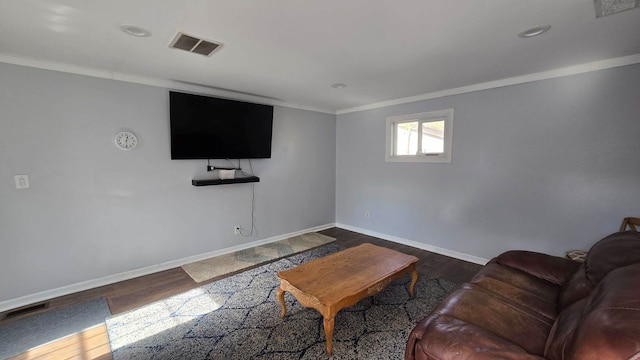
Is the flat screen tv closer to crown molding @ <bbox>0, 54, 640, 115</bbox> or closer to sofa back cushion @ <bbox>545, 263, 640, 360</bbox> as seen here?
crown molding @ <bbox>0, 54, 640, 115</bbox>

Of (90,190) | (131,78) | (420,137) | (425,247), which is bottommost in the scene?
(425,247)

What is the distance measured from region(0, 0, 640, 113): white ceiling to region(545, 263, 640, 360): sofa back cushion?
5.18 feet

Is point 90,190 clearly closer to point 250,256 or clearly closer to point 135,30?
point 135,30

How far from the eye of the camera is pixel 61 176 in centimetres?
258

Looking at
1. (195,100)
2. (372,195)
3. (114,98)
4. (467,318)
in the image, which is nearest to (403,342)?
(467,318)

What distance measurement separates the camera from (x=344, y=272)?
2219mm

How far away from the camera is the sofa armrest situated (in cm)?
194

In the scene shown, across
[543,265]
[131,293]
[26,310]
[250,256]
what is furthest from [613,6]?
[26,310]

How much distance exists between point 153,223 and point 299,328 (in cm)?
221

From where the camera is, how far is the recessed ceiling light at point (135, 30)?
182 cm

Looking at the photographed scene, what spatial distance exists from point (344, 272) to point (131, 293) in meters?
2.23

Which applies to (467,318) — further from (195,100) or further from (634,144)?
(195,100)

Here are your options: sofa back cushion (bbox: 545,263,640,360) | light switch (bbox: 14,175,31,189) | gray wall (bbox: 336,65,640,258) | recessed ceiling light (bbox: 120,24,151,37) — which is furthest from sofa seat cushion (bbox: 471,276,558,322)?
light switch (bbox: 14,175,31,189)

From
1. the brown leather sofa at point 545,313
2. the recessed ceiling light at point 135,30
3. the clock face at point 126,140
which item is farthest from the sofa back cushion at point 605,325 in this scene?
the clock face at point 126,140
